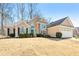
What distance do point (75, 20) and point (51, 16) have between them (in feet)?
0.94

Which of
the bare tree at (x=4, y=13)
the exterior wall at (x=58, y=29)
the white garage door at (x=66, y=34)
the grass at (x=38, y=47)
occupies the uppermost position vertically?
the bare tree at (x=4, y=13)

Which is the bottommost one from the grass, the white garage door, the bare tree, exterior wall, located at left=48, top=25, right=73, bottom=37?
the grass

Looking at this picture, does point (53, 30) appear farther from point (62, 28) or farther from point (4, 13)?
point (4, 13)

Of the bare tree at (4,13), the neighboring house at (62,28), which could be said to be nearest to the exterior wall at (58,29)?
the neighboring house at (62,28)

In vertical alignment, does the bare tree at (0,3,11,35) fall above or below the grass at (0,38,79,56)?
above

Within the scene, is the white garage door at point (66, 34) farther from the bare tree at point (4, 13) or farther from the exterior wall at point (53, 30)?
the bare tree at point (4, 13)

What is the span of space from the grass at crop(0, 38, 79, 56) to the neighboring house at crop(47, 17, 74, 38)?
8 centimetres

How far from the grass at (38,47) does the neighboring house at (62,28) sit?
8 centimetres

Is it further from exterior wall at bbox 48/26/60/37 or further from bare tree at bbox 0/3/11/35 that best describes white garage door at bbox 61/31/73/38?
bare tree at bbox 0/3/11/35

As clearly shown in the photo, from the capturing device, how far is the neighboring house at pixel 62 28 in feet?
7.64

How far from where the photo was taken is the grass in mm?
2273

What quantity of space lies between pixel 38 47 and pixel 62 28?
375 mm

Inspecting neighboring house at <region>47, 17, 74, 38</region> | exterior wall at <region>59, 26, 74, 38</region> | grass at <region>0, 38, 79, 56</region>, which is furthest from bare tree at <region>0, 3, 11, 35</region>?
exterior wall at <region>59, 26, 74, 38</region>

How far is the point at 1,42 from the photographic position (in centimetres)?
233
